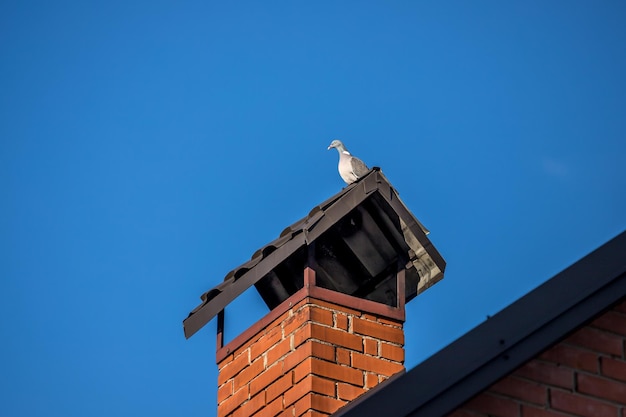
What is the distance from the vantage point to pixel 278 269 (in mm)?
7656

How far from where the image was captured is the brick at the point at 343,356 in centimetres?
675

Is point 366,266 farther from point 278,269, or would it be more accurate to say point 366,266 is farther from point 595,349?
point 595,349

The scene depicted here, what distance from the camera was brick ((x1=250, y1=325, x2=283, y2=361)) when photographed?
7007mm

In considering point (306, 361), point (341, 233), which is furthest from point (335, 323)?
point (341, 233)

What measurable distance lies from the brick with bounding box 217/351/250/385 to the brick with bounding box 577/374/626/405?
2.74m

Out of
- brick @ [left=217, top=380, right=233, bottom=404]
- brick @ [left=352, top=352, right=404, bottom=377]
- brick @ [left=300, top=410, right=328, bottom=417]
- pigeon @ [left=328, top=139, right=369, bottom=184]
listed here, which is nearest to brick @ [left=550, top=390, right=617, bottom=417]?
brick @ [left=300, top=410, right=328, bottom=417]

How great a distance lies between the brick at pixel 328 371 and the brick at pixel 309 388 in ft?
0.12

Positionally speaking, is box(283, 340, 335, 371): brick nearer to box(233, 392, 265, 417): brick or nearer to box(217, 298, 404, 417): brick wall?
box(217, 298, 404, 417): brick wall

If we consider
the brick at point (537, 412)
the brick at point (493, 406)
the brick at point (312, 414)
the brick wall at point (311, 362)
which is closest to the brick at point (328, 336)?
the brick wall at point (311, 362)

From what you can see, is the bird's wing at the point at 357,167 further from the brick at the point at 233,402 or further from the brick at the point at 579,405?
the brick at the point at 579,405

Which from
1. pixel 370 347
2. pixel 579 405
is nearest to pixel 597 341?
pixel 579 405

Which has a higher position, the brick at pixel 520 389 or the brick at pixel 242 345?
the brick at pixel 242 345

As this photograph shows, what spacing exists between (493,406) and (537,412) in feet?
0.61

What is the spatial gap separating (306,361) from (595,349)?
207 centimetres
